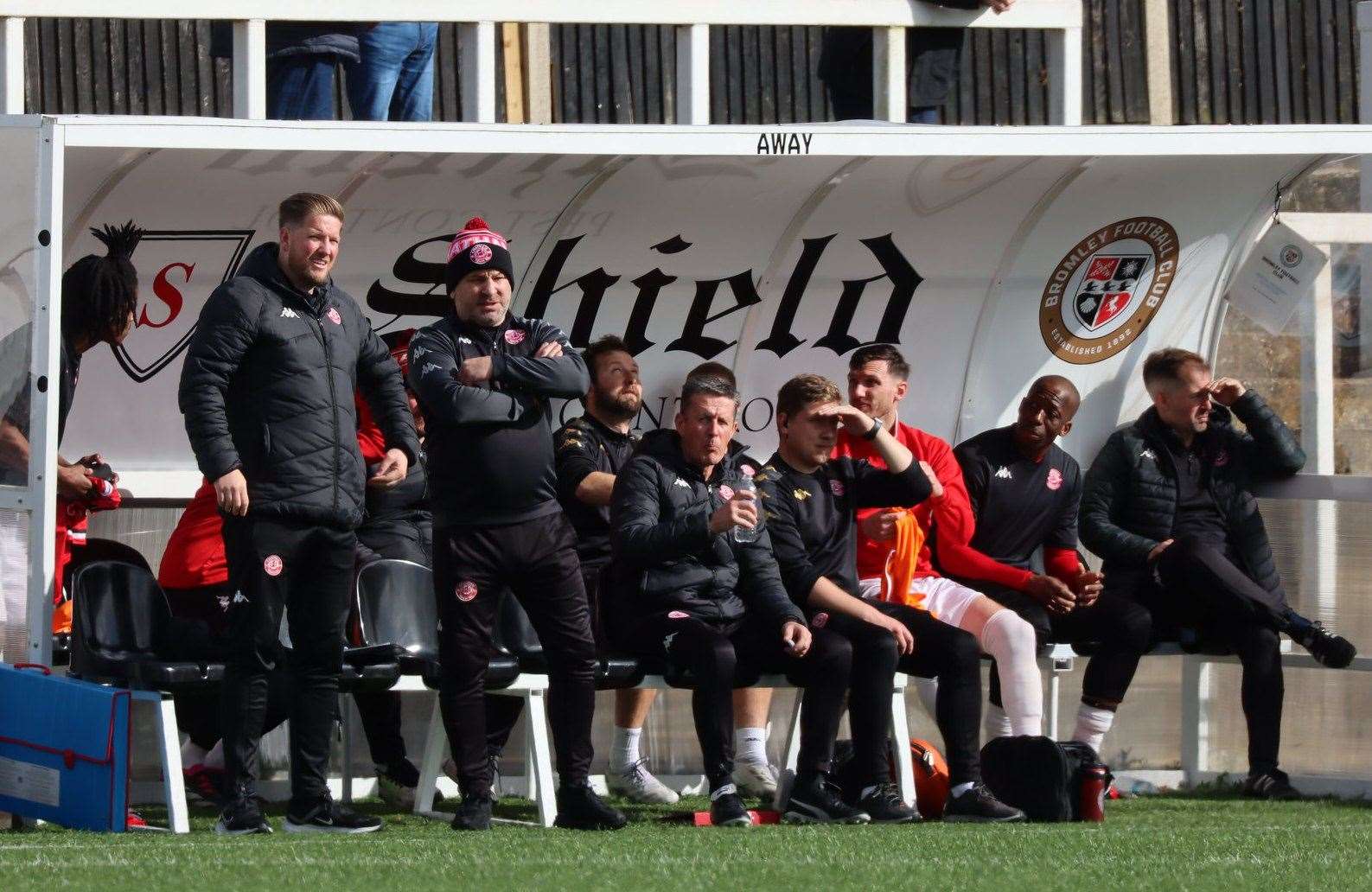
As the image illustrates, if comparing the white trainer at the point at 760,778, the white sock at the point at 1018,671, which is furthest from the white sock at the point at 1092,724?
the white trainer at the point at 760,778

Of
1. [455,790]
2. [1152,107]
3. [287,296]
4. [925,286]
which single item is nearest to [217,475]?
[287,296]

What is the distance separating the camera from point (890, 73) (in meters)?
7.98

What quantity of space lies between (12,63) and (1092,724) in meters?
3.96

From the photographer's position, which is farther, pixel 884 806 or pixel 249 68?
pixel 249 68

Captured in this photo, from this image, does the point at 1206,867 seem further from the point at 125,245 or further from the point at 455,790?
the point at 125,245

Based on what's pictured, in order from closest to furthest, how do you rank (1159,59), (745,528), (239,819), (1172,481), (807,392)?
(239,819) → (745,528) → (807,392) → (1172,481) → (1159,59)

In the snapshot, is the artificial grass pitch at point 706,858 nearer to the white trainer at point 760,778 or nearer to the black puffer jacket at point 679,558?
the black puffer jacket at point 679,558

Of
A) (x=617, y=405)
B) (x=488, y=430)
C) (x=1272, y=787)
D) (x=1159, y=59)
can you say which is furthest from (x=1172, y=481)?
(x=1159, y=59)

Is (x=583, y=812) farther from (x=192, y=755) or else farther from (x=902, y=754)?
(x=192, y=755)

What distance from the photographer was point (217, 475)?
5676 millimetres

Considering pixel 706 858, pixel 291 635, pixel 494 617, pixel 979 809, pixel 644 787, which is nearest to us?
pixel 706 858

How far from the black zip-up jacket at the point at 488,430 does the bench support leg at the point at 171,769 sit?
2.74 feet

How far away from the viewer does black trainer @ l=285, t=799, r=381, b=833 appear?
5.91m

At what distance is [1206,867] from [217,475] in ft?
8.25
